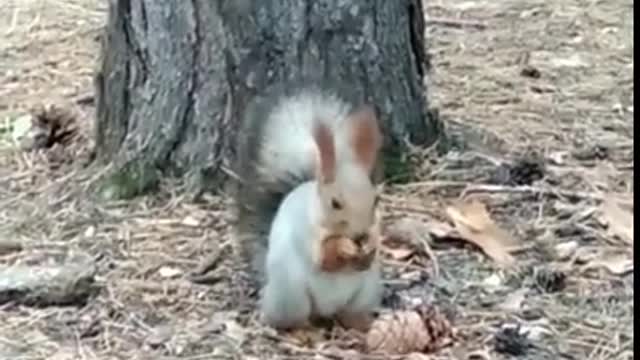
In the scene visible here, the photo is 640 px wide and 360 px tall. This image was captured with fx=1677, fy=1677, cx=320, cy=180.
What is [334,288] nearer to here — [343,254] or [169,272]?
[343,254]

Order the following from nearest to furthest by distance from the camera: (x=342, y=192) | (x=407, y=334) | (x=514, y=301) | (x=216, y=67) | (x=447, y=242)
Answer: (x=342, y=192) < (x=407, y=334) < (x=514, y=301) < (x=447, y=242) < (x=216, y=67)

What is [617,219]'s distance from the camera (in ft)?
9.68

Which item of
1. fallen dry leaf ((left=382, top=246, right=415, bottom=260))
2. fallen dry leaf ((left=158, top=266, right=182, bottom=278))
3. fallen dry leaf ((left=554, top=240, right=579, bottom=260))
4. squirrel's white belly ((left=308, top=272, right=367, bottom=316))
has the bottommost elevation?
fallen dry leaf ((left=554, top=240, right=579, bottom=260))

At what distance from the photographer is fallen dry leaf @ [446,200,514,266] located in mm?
2803

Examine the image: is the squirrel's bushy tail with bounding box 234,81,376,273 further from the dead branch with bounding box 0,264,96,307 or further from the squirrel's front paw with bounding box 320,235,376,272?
the dead branch with bounding box 0,264,96,307

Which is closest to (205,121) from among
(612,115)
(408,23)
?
(408,23)

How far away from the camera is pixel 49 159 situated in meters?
3.39

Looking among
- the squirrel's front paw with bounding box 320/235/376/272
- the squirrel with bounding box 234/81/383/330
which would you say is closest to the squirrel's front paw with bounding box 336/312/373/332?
the squirrel with bounding box 234/81/383/330

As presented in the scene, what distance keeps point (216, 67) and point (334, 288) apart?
82cm

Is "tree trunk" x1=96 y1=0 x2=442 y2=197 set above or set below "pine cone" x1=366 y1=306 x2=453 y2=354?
above

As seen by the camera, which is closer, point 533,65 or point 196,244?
point 196,244

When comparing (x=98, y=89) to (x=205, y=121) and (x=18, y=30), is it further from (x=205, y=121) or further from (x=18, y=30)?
(x=18, y=30)

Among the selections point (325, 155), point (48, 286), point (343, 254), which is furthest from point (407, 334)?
point (48, 286)

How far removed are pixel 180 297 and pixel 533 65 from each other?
182cm
